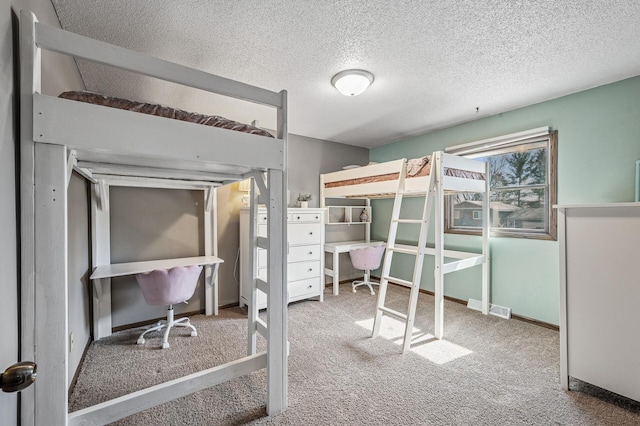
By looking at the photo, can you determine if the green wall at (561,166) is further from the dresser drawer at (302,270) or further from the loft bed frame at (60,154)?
the loft bed frame at (60,154)

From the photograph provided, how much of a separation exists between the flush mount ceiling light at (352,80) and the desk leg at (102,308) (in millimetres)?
2737

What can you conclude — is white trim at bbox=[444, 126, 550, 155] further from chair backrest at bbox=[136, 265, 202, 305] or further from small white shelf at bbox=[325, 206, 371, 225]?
chair backrest at bbox=[136, 265, 202, 305]

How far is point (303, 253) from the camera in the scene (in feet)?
11.5

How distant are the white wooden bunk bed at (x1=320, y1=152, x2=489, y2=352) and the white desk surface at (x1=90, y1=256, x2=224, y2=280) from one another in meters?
1.92

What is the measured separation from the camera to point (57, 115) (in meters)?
1.01

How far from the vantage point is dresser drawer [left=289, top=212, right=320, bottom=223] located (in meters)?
3.40

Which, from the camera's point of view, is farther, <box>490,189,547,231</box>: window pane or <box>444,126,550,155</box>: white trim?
<box>490,189,547,231</box>: window pane

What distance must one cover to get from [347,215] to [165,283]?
2.95 metres

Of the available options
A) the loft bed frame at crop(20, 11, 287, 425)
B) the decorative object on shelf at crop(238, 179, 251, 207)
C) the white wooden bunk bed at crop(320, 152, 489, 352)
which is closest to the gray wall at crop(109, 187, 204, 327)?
the decorative object on shelf at crop(238, 179, 251, 207)

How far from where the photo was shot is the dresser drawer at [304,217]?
340 centimetres

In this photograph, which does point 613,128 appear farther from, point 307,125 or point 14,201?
point 14,201

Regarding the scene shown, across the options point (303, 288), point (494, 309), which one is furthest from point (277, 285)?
point (494, 309)

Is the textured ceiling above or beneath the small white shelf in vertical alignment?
above

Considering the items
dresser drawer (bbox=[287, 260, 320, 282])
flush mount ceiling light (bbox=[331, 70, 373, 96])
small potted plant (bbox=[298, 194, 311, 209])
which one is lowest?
dresser drawer (bbox=[287, 260, 320, 282])
